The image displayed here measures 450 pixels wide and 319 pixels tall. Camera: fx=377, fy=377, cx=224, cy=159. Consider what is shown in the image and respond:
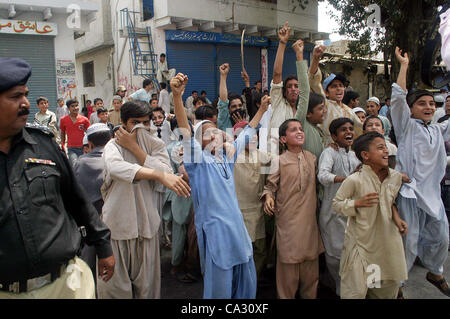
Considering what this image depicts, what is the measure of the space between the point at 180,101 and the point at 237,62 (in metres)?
13.2

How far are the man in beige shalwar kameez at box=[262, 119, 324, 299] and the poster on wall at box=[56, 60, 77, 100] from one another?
991cm

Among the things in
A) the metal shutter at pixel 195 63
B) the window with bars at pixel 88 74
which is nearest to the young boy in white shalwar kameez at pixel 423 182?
the metal shutter at pixel 195 63

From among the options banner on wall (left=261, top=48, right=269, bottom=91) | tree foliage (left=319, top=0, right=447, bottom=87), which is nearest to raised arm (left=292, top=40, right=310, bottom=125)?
tree foliage (left=319, top=0, right=447, bottom=87)

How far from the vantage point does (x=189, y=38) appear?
43.8 feet

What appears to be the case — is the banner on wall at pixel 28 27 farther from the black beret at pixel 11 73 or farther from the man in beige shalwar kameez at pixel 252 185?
the black beret at pixel 11 73

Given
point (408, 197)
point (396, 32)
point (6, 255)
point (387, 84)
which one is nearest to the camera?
point (6, 255)

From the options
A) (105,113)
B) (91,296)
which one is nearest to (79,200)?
(91,296)

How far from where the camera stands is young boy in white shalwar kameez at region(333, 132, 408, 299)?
9.56 feet

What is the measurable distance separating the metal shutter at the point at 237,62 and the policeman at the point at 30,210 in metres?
13.0

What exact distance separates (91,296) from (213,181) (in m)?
1.08

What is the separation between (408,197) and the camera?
346cm

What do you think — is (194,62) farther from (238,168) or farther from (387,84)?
(238,168)

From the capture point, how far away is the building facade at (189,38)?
13.0 m

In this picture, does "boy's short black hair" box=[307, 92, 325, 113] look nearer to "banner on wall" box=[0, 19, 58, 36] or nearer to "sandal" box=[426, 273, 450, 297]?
"sandal" box=[426, 273, 450, 297]
